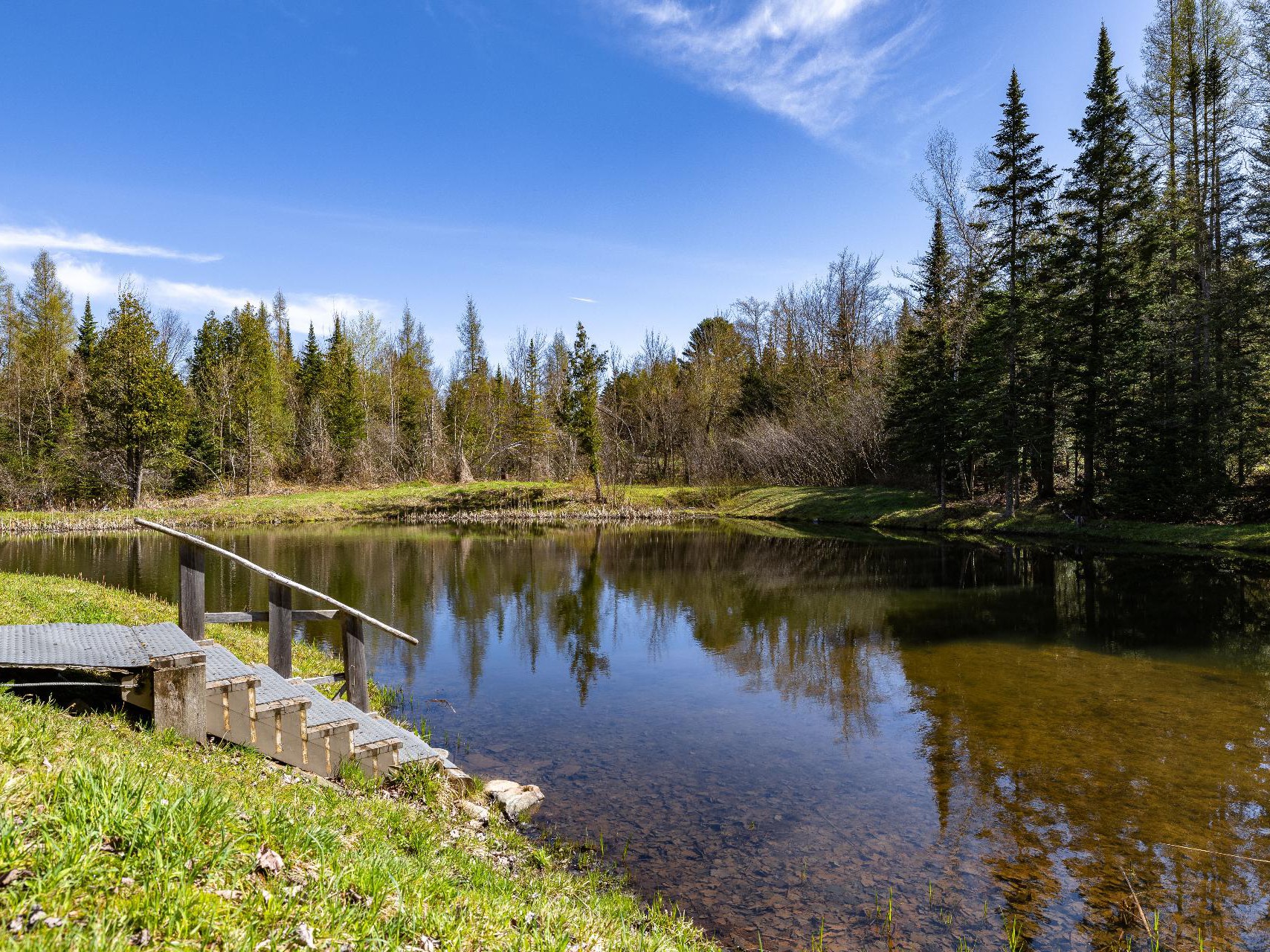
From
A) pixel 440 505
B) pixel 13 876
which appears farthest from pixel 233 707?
pixel 440 505

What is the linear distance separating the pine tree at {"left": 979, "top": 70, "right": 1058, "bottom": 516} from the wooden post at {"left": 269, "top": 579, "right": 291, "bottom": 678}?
99.8 ft

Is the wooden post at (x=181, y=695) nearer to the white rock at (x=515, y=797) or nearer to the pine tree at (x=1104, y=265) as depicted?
the white rock at (x=515, y=797)

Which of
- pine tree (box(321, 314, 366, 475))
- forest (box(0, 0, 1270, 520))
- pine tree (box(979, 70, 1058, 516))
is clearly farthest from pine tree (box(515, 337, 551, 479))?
pine tree (box(979, 70, 1058, 516))

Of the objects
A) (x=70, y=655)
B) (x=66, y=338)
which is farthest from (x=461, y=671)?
(x=66, y=338)

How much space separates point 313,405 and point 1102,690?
173ft

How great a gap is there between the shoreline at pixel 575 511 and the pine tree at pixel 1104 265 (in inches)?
125

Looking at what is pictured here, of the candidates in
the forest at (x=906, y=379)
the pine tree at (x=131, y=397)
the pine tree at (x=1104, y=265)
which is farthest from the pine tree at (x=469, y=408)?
the pine tree at (x=1104, y=265)

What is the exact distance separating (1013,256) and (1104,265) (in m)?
3.39

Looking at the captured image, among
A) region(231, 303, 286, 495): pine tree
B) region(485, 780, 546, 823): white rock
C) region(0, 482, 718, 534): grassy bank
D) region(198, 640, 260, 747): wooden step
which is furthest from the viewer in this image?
region(231, 303, 286, 495): pine tree

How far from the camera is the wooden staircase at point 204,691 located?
5191 millimetres

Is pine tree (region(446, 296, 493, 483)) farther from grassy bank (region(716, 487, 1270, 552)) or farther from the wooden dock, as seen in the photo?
the wooden dock

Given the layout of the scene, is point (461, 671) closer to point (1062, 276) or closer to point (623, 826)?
point (623, 826)

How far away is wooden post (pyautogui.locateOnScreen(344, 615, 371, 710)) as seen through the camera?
7.29 metres

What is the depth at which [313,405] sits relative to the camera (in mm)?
52219
